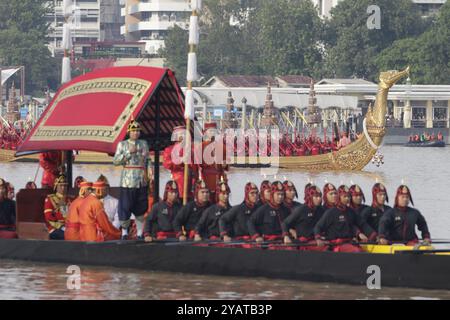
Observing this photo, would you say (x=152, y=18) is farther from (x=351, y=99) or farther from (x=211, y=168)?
(x=211, y=168)

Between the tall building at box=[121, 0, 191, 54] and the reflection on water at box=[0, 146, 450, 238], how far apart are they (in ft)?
332

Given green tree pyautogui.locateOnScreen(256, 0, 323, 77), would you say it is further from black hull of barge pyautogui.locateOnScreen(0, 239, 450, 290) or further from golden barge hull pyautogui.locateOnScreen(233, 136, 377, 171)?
black hull of barge pyautogui.locateOnScreen(0, 239, 450, 290)

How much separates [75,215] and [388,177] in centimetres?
3453

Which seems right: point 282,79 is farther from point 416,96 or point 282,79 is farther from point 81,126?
point 81,126

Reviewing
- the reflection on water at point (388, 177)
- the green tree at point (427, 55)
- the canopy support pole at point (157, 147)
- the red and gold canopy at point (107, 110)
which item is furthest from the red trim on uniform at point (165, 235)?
the green tree at point (427, 55)

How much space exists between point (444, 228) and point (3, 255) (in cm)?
1156

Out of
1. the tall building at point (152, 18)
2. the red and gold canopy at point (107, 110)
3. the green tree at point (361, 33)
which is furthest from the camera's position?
the tall building at point (152, 18)

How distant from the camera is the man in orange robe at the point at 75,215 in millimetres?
25000

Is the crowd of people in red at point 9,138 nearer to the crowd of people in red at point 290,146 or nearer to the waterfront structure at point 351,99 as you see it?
the crowd of people in red at point 290,146

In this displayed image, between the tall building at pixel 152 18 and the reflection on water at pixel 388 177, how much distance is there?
101m

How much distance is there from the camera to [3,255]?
26281 millimetres

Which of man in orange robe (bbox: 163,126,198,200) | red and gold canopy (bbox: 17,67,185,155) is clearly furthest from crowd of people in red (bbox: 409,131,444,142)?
red and gold canopy (bbox: 17,67,185,155)

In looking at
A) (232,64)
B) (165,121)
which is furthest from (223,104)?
(165,121)

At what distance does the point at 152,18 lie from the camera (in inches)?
7136
